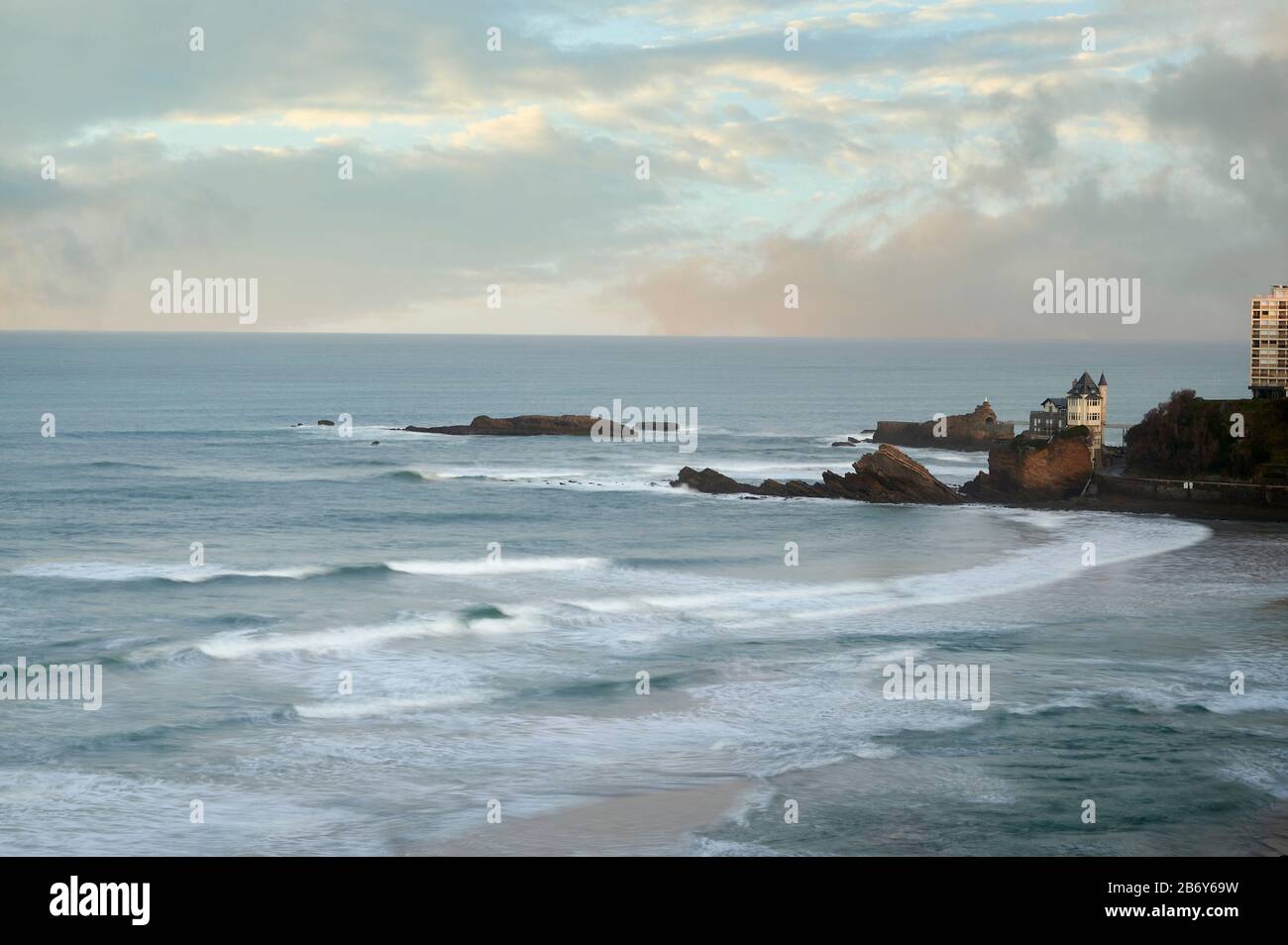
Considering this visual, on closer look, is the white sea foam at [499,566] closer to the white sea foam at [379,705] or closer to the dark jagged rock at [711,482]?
the white sea foam at [379,705]

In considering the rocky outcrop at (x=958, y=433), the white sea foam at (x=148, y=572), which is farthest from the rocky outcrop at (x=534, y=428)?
the white sea foam at (x=148, y=572)

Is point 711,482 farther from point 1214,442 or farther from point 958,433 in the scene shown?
point 958,433

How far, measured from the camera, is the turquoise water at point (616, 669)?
24.6 m

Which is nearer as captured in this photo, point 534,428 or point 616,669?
point 616,669

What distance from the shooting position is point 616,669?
119 ft

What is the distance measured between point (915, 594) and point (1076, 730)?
18118mm

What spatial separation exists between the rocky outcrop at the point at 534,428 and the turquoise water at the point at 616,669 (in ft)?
110

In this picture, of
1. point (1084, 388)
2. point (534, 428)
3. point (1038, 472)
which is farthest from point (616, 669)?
point (534, 428)

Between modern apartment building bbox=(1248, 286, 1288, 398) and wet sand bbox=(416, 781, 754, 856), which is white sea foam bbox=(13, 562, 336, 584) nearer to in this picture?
wet sand bbox=(416, 781, 754, 856)

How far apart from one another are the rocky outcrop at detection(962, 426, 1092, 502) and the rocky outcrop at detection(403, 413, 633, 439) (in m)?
43.3

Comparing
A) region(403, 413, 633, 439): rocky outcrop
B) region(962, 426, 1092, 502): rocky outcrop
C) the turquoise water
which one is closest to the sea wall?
region(962, 426, 1092, 502): rocky outcrop

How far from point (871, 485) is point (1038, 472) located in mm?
9293

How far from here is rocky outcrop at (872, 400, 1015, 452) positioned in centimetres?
10356
